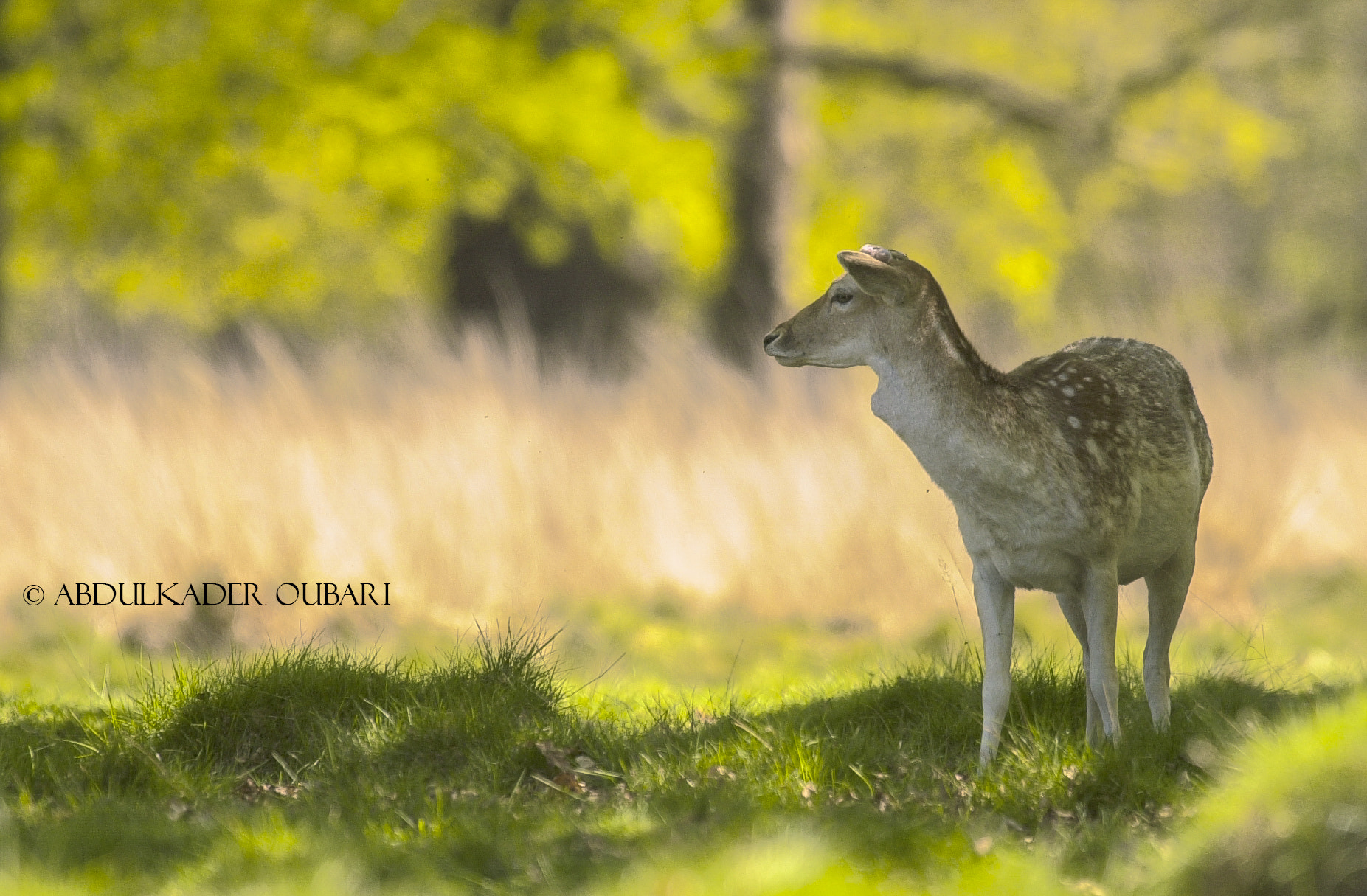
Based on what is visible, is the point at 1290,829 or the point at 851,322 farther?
the point at 851,322

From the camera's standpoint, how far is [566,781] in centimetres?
458

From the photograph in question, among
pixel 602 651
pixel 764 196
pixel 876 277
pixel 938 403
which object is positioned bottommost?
pixel 602 651

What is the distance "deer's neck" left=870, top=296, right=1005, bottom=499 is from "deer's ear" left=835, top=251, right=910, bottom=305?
10 cm

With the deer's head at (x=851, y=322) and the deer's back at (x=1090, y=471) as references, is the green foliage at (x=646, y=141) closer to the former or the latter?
the deer's back at (x=1090, y=471)

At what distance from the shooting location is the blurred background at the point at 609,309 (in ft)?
24.7

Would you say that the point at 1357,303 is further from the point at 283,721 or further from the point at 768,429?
the point at 283,721

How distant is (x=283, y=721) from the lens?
5113 mm

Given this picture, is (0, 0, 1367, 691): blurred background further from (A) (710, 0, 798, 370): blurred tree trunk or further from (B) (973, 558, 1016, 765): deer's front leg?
(B) (973, 558, 1016, 765): deer's front leg

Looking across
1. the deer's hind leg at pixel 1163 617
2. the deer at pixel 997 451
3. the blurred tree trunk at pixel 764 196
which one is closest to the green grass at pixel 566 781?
the deer's hind leg at pixel 1163 617

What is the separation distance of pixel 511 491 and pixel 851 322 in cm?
377

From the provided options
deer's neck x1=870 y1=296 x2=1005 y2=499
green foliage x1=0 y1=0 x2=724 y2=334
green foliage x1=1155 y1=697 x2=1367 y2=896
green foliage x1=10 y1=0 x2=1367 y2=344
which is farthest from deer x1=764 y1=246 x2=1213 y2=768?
green foliage x1=0 y1=0 x2=724 y2=334

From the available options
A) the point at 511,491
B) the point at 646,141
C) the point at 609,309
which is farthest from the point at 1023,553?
the point at 609,309

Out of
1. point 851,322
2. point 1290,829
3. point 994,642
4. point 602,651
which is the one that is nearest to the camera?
point 1290,829

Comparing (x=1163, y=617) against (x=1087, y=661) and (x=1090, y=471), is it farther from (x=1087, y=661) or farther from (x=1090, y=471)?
(x=1090, y=471)
